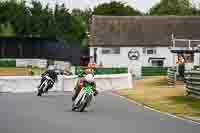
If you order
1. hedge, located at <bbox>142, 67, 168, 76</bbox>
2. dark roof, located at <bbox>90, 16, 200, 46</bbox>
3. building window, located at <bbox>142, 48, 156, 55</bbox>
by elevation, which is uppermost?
dark roof, located at <bbox>90, 16, 200, 46</bbox>

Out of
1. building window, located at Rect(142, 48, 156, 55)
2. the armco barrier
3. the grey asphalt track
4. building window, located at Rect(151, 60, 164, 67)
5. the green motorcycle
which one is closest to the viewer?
the grey asphalt track

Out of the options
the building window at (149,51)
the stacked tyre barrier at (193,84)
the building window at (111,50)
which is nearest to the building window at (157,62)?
the building window at (149,51)

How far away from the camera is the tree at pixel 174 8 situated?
117 metres

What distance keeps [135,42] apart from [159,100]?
171 ft

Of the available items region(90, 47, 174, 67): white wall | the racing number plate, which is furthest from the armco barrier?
region(90, 47, 174, 67): white wall

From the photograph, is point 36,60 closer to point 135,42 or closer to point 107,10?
point 135,42

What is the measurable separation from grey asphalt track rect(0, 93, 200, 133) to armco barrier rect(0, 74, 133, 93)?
11486 mm

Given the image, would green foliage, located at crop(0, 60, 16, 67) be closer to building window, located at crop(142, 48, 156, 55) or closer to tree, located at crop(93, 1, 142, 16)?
building window, located at crop(142, 48, 156, 55)

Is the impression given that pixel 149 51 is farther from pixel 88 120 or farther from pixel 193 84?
pixel 88 120

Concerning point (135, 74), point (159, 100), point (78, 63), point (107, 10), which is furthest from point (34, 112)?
point (107, 10)

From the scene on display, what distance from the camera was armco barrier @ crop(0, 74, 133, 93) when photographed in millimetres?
35250

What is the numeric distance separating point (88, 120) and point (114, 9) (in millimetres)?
101725

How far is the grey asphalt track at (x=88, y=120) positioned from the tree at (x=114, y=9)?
3701 inches

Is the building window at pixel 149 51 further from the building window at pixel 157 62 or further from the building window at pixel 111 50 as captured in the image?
the building window at pixel 111 50
